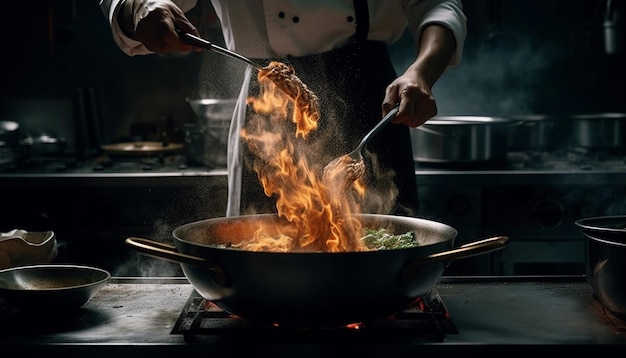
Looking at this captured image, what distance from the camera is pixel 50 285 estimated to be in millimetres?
1652

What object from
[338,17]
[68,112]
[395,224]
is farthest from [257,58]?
[68,112]

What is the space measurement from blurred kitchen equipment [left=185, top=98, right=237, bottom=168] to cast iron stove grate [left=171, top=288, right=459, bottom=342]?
Result: 184 cm

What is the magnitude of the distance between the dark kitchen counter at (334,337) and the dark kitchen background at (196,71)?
7.53ft

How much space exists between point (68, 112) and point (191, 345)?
3190 mm

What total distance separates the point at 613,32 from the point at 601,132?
0.59 m

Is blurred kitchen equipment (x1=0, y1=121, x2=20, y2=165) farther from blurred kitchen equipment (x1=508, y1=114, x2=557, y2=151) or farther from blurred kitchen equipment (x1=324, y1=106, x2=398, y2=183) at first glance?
blurred kitchen equipment (x1=508, y1=114, x2=557, y2=151)

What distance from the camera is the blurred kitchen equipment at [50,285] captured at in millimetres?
1458

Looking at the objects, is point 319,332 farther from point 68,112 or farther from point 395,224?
point 68,112

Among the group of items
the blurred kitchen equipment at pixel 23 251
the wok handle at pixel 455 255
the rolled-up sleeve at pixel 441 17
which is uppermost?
the rolled-up sleeve at pixel 441 17

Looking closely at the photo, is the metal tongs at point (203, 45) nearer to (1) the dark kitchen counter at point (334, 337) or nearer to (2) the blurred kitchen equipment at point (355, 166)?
(2) the blurred kitchen equipment at point (355, 166)

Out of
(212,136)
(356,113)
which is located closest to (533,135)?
(212,136)

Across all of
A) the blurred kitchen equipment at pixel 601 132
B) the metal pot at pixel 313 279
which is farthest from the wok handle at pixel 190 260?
the blurred kitchen equipment at pixel 601 132

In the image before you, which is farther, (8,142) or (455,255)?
(8,142)

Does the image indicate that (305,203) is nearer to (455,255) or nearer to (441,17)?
(455,255)
